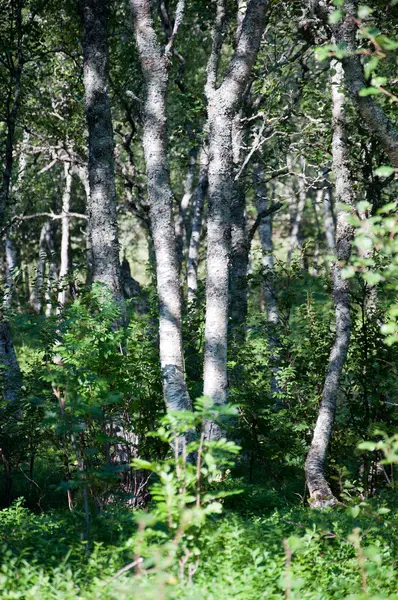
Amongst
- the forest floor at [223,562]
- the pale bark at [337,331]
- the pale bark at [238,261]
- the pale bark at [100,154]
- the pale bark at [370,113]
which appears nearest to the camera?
the forest floor at [223,562]

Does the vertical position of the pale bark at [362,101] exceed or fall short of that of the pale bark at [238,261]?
it exceeds it

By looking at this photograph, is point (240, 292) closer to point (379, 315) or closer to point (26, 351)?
point (379, 315)

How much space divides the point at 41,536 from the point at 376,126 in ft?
15.5

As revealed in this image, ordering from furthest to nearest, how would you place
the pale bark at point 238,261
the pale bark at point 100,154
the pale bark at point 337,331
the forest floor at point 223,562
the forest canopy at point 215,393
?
the pale bark at point 238,261, the pale bark at point 100,154, the pale bark at point 337,331, the forest canopy at point 215,393, the forest floor at point 223,562

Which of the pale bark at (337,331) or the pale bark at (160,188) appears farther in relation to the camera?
the pale bark at (337,331)

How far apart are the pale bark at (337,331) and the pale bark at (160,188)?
1858 millimetres

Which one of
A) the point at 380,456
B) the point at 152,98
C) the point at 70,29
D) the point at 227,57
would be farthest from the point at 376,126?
the point at 227,57

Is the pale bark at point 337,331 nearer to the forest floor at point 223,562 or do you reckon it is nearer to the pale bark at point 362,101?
the pale bark at point 362,101

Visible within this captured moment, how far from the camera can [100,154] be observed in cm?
827

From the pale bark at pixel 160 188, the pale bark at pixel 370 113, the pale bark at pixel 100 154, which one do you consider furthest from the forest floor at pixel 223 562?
the pale bark at pixel 100 154

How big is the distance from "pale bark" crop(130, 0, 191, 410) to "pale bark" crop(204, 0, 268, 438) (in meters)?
0.39

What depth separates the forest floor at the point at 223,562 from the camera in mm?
3689

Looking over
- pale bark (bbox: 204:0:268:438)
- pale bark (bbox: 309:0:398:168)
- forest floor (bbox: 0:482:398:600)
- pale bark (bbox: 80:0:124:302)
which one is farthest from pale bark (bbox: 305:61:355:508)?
pale bark (bbox: 80:0:124:302)

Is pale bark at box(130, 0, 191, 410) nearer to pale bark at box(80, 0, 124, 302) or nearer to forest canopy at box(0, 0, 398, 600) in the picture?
forest canopy at box(0, 0, 398, 600)
